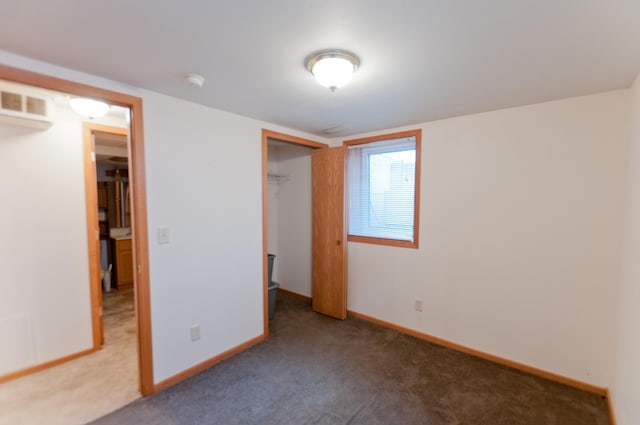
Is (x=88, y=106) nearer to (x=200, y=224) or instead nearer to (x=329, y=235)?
(x=200, y=224)

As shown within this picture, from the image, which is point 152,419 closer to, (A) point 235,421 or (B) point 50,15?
(A) point 235,421

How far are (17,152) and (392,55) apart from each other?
3.05 m

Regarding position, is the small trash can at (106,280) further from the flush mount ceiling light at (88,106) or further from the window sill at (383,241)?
the window sill at (383,241)

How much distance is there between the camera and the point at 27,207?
7.98ft

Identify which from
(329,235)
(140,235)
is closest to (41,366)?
(140,235)

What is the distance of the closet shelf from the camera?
14.3 feet

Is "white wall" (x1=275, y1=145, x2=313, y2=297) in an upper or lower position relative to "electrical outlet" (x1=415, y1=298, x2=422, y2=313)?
upper

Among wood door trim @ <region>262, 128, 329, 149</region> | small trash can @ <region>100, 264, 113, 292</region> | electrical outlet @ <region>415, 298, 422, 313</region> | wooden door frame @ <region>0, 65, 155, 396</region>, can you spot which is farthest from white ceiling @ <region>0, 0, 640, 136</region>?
small trash can @ <region>100, 264, 113, 292</region>

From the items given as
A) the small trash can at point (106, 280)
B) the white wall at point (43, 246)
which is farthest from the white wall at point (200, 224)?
the small trash can at point (106, 280)

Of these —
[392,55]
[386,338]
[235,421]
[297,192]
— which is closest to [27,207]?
[235,421]

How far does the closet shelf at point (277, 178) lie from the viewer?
4.37 m

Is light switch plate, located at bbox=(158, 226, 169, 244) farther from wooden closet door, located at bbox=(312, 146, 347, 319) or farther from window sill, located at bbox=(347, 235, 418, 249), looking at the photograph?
window sill, located at bbox=(347, 235, 418, 249)

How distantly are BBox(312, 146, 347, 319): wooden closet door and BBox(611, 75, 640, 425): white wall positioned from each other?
2.31 metres

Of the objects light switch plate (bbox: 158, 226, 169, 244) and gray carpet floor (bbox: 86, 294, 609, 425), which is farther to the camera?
light switch plate (bbox: 158, 226, 169, 244)
